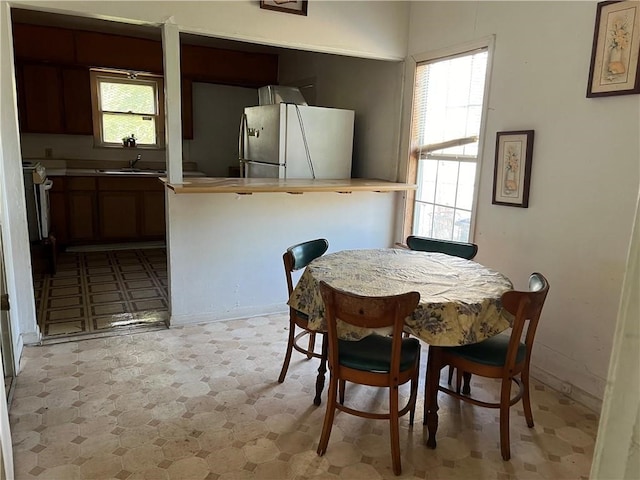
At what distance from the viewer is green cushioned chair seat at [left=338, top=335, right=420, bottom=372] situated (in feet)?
6.50

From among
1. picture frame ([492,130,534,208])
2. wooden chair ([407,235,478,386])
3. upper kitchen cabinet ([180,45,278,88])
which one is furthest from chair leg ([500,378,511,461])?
upper kitchen cabinet ([180,45,278,88])

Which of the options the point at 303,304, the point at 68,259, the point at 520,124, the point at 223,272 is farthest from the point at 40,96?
the point at 520,124

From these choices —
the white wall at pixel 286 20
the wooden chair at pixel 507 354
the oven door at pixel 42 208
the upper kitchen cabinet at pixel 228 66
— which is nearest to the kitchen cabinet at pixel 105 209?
the oven door at pixel 42 208

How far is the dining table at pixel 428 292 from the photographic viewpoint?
1.94 meters

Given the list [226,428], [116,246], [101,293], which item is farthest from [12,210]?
[116,246]

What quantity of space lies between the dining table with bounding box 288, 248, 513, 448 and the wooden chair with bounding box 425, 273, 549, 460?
93 millimetres

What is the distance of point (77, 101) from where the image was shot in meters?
5.47

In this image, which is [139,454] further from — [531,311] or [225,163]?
[225,163]

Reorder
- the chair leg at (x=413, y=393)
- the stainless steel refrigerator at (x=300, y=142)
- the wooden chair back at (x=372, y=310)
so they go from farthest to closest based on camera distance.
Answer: the stainless steel refrigerator at (x=300, y=142) < the chair leg at (x=413, y=393) < the wooden chair back at (x=372, y=310)

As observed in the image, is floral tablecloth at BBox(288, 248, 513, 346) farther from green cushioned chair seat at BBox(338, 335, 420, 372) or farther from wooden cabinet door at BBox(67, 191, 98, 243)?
wooden cabinet door at BBox(67, 191, 98, 243)

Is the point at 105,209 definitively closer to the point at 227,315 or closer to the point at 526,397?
the point at 227,315

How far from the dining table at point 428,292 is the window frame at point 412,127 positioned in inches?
33.8

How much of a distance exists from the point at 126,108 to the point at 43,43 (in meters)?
1.12

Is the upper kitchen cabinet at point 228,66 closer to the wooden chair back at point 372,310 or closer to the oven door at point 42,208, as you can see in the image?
the oven door at point 42,208
